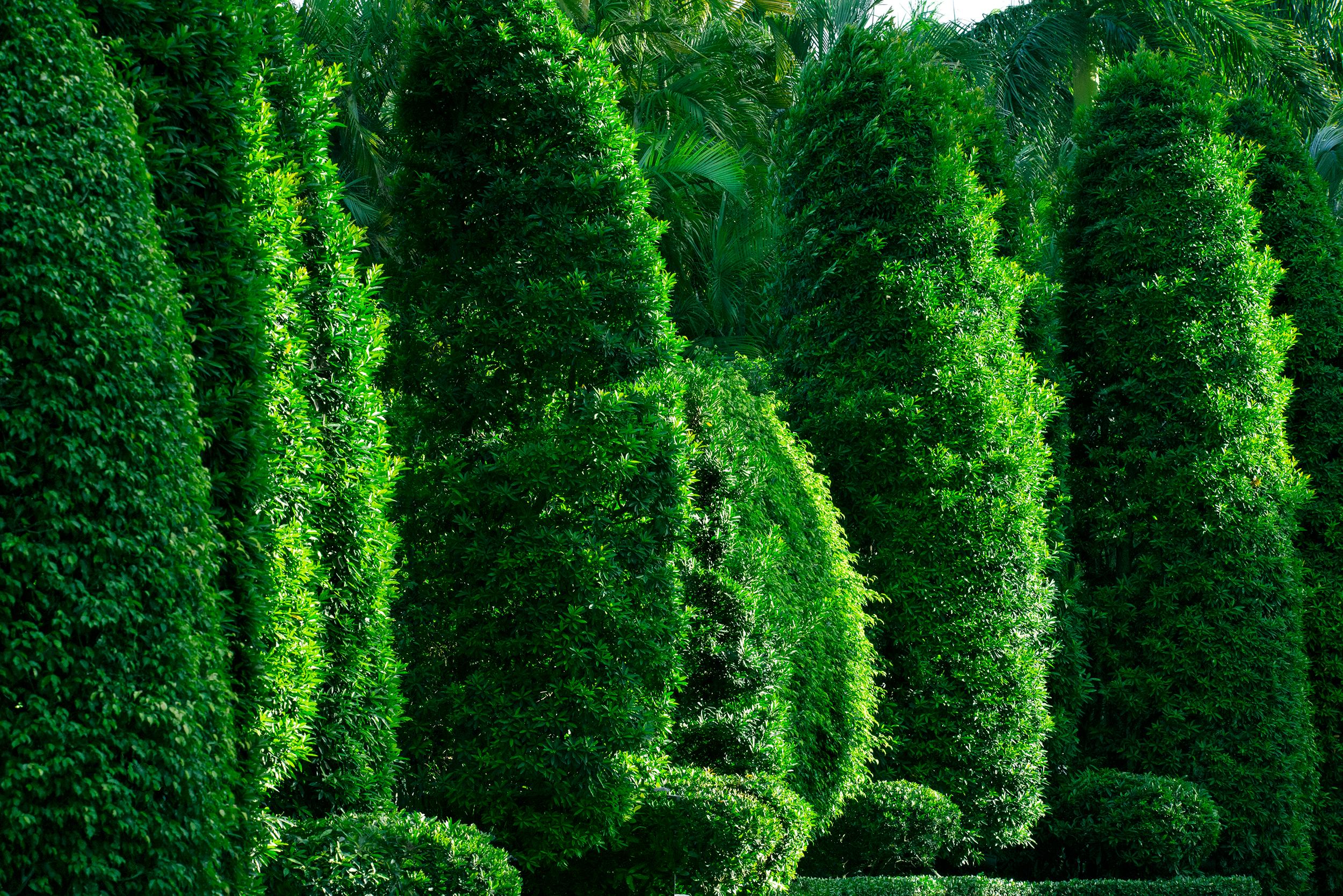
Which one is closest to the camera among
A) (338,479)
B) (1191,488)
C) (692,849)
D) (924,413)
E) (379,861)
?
(379,861)

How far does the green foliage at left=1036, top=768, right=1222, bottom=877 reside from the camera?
997cm

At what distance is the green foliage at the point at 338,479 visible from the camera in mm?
5250

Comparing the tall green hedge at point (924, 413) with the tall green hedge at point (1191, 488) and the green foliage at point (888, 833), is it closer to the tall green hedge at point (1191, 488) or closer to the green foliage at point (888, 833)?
the green foliage at point (888, 833)

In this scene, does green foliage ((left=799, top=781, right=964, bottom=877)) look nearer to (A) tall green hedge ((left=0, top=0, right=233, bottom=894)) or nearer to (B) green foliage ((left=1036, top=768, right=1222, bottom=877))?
(B) green foliage ((left=1036, top=768, right=1222, bottom=877))

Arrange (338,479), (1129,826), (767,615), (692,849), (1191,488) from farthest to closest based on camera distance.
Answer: (1191,488)
(1129,826)
(767,615)
(692,849)
(338,479)

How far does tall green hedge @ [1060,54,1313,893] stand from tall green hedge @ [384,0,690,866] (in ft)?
21.4

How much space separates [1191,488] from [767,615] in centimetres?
596

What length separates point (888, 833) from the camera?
8.44 meters

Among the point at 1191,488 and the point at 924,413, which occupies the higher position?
the point at 924,413

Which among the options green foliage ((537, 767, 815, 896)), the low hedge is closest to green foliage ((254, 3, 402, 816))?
green foliage ((537, 767, 815, 896))

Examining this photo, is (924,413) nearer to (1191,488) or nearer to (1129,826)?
(1191,488)

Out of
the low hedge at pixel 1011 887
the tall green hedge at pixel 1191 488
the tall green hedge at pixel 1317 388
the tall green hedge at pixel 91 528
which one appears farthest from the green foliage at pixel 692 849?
the tall green hedge at pixel 1317 388

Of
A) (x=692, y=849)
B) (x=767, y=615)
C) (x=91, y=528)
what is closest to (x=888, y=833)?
(x=767, y=615)

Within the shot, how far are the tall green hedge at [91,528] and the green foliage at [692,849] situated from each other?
2823 mm
